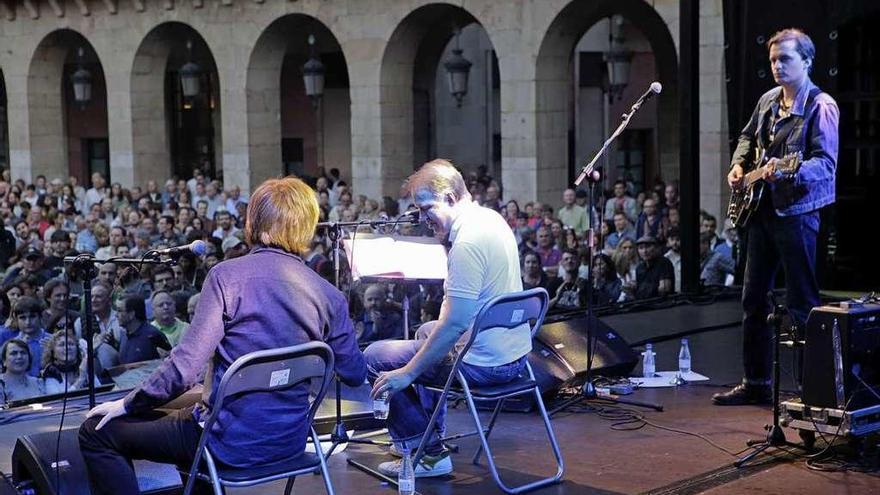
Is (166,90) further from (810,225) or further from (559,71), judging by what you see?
(810,225)

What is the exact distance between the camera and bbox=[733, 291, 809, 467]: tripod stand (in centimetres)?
566

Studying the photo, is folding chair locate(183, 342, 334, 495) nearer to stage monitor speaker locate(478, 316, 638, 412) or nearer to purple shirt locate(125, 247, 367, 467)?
purple shirt locate(125, 247, 367, 467)

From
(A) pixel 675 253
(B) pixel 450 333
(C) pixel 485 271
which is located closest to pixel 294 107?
(A) pixel 675 253

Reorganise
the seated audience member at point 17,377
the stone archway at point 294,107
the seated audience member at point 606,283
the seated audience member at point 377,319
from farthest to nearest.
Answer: the stone archway at point 294,107
the seated audience member at point 606,283
the seated audience member at point 377,319
the seated audience member at point 17,377

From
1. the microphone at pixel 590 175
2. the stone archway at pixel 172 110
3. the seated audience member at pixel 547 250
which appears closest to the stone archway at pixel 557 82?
the seated audience member at pixel 547 250

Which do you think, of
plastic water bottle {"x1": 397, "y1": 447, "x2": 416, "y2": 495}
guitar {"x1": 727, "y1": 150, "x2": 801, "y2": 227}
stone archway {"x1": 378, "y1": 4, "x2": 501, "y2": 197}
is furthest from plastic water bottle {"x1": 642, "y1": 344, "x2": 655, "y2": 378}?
stone archway {"x1": 378, "y1": 4, "x2": 501, "y2": 197}

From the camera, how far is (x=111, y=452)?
442 centimetres

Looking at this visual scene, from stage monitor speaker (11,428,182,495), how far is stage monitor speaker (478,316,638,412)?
219 cm

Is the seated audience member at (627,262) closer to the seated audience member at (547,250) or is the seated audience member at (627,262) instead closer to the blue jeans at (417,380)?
the seated audience member at (547,250)

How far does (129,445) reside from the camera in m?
4.40

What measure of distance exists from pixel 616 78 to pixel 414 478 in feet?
43.8

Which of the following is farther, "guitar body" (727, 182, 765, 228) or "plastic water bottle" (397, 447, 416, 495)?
"guitar body" (727, 182, 765, 228)

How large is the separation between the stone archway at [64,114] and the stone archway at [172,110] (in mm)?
1545

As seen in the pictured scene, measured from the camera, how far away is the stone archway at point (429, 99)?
1959cm
